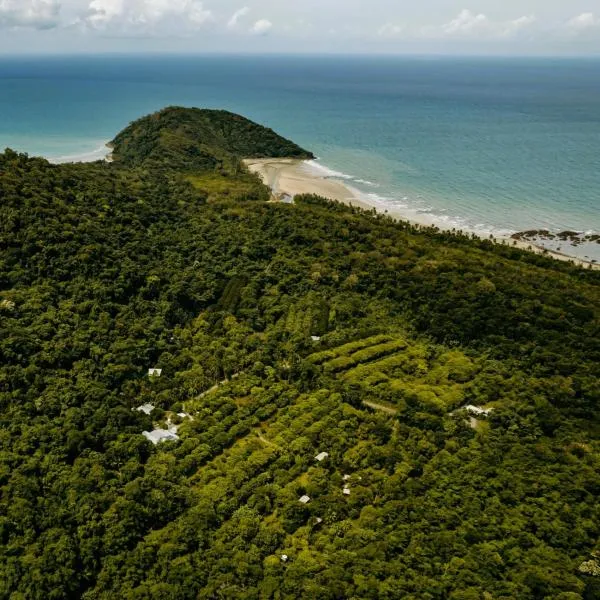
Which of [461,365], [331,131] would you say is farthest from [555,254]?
[331,131]

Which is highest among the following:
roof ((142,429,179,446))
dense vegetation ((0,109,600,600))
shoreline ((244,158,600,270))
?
shoreline ((244,158,600,270))

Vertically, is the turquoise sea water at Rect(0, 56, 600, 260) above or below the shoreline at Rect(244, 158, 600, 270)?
above

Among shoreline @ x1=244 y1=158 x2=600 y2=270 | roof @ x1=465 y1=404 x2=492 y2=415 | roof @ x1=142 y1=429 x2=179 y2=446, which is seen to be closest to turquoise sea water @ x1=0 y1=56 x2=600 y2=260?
shoreline @ x1=244 y1=158 x2=600 y2=270

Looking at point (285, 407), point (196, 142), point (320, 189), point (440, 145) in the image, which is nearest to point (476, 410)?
point (285, 407)

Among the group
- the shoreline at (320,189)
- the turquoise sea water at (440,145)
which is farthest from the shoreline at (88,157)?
the shoreline at (320,189)

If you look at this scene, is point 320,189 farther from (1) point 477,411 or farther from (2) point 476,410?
(1) point 477,411

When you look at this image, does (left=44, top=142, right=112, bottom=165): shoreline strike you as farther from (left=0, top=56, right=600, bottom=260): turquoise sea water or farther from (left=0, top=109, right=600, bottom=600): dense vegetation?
(left=0, top=109, right=600, bottom=600): dense vegetation
